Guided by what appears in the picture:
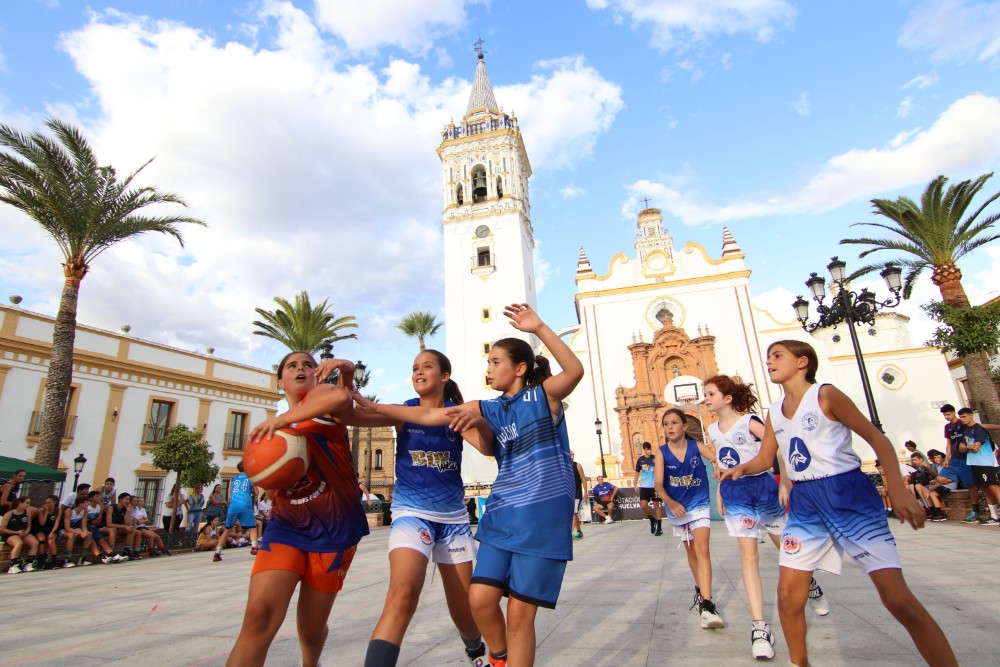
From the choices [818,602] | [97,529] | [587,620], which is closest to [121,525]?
Result: [97,529]

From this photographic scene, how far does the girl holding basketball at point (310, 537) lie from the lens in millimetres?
2281

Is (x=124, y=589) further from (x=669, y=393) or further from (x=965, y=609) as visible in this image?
(x=669, y=393)

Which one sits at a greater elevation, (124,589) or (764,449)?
(764,449)

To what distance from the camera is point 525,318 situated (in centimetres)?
262

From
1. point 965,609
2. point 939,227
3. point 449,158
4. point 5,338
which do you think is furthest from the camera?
point 449,158

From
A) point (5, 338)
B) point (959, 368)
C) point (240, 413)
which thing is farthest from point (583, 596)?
point (959, 368)

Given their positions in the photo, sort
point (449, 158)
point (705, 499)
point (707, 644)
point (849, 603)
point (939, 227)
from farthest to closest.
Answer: point (449, 158)
point (939, 227)
point (705, 499)
point (849, 603)
point (707, 644)

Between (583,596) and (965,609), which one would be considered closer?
(965,609)

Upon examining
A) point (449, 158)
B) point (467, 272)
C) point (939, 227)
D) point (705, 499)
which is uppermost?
point (449, 158)

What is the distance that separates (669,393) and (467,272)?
14449 millimetres

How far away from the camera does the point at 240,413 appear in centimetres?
2591

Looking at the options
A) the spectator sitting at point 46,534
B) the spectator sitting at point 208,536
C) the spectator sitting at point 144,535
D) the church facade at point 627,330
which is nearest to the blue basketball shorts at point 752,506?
the spectator sitting at point 46,534

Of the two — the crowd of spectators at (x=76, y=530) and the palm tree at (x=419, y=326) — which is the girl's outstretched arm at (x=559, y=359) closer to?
the crowd of spectators at (x=76, y=530)

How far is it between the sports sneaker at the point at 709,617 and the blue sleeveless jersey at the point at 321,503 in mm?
2573
